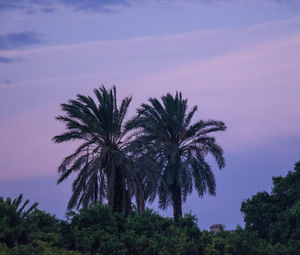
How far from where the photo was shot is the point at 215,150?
52219 mm

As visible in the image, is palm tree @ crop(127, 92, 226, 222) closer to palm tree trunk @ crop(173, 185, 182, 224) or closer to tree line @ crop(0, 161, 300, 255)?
palm tree trunk @ crop(173, 185, 182, 224)

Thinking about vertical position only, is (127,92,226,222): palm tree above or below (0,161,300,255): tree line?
above

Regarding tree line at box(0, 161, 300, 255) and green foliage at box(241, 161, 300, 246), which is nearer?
tree line at box(0, 161, 300, 255)

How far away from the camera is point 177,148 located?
51344mm

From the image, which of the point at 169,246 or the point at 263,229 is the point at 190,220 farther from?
the point at 263,229

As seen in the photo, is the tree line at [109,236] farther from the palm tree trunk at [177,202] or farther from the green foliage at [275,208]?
the palm tree trunk at [177,202]

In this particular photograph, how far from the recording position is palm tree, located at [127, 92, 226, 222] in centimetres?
5081

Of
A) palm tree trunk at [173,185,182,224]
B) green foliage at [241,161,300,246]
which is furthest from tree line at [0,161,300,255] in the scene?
palm tree trunk at [173,185,182,224]

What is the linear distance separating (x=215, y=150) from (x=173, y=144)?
3596 millimetres

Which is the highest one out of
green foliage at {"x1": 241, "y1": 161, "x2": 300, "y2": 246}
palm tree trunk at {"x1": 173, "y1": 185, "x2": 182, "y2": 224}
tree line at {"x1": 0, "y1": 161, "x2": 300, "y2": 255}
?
palm tree trunk at {"x1": 173, "y1": 185, "x2": 182, "y2": 224}

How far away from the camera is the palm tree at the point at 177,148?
50812 mm

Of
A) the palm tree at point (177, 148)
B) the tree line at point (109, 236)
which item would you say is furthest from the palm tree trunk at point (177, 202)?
the tree line at point (109, 236)

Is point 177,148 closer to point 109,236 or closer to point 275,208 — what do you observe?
point 275,208

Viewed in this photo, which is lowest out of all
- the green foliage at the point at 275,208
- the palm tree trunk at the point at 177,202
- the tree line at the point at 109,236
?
the tree line at the point at 109,236
